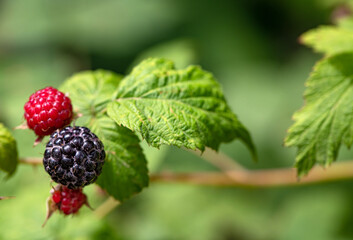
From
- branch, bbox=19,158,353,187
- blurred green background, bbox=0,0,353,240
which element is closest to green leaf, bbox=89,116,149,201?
branch, bbox=19,158,353,187

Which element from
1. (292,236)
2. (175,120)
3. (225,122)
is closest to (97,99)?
(175,120)

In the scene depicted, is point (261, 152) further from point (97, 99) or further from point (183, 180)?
point (97, 99)

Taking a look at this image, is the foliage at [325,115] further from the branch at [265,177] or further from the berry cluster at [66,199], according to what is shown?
the berry cluster at [66,199]

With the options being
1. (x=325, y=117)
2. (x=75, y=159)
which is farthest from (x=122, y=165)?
(x=325, y=117)

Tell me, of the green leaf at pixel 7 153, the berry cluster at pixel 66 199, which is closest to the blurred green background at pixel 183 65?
the green leaf at pixel 7 153

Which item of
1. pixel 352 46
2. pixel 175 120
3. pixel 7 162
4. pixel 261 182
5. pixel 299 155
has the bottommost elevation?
pixel 261 182
